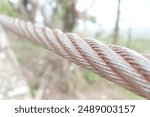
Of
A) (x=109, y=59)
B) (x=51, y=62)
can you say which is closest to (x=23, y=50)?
(x=51, y=62)

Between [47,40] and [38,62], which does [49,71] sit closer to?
[38,62]

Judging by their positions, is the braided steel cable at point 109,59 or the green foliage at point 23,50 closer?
the braided steel cable at point 109,59

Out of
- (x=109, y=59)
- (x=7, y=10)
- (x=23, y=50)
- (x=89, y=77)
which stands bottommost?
(x=89, y=77)

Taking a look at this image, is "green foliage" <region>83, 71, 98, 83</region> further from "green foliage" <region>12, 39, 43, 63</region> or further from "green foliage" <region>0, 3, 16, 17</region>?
"green foliage" <region>0, 3, 16, 17</region>

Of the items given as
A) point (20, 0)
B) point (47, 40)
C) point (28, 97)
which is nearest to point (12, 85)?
point (28, 97)

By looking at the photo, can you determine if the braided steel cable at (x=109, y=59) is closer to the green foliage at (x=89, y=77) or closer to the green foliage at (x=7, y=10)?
the green foliage at (x=7, y=10)

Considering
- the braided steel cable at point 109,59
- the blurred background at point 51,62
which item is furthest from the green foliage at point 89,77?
the braided steel cable at point 109,59

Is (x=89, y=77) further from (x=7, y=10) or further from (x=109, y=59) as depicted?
(x=109, y=59)

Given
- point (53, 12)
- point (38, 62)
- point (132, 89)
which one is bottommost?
point (38, 62)
